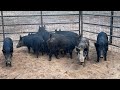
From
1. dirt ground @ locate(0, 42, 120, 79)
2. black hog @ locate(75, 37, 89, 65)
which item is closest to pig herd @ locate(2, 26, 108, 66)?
black hog @ locate(75, 37, 89, 65)

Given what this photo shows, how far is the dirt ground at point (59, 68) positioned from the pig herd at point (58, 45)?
20 centimetres

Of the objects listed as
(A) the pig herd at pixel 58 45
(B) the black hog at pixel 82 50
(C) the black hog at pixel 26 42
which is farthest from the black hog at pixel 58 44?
(C) the black hog at pixel 26 42

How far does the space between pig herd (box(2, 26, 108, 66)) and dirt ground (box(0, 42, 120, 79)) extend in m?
0.20

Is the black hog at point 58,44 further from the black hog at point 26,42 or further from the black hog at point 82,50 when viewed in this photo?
the black hog at point 26,42

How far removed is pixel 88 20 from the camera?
13.5m

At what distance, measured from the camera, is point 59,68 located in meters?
6.92

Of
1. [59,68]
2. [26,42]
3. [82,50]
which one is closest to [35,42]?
[26,42]

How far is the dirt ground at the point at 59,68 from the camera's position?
6.43 metres

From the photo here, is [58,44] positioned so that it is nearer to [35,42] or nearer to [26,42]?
[35,42]

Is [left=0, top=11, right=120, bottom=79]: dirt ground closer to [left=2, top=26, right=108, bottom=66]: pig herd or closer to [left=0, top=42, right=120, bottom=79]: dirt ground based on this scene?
[left=0, top=42, right=120, bottom=79]: dirt ground

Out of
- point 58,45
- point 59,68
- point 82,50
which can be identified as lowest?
point 59,68

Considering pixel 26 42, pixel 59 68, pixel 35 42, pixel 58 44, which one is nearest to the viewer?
pixel 59 68

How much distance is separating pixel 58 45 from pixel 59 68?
919 millimetres
